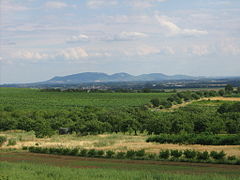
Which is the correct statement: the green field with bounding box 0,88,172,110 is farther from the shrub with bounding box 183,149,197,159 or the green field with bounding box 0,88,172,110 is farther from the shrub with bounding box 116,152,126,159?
the shrub with bounding box 183,149,197,159

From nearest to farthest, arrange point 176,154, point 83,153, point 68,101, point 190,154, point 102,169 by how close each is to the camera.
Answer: point 102,169 < point 190,154 < point 176,154 < point 83,153 < point 68,101

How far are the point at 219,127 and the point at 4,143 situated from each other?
26.1 m

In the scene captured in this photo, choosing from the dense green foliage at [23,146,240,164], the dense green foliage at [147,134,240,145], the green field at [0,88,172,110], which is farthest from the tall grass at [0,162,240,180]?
the green field at [0,88,172,110]

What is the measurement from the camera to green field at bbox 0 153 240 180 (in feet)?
70.4

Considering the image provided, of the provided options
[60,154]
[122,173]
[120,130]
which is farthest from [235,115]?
[122,173]

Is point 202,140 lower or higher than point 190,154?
lower

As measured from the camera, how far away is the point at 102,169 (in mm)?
24703

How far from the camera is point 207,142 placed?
131 ft

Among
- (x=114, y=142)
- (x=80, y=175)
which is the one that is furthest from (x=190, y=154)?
(x=114, y=142)

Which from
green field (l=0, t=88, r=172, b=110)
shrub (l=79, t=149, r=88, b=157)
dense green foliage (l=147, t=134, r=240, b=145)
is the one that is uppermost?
shrub (l=79, t=149, r=88, b=157)

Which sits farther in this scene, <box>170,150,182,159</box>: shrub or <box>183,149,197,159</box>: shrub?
<box>170,150,182,159</box>: shrub

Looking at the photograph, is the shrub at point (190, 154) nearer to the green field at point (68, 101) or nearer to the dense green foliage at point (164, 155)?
the dense green foliage at point (164, 155)

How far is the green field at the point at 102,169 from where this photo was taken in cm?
2147

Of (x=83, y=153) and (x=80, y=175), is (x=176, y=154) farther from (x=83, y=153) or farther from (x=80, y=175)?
(x=80, y=175)
